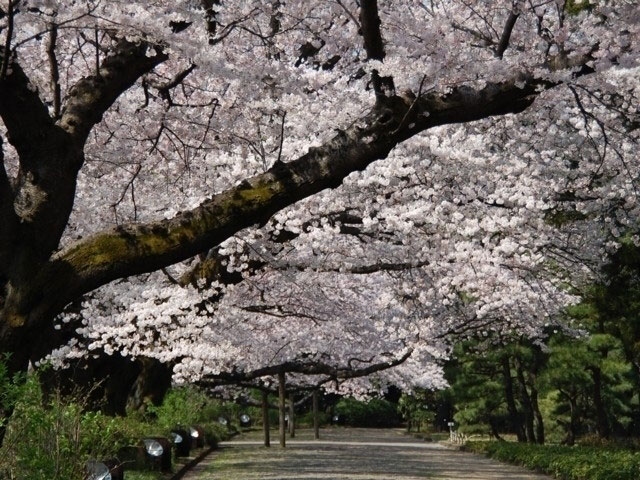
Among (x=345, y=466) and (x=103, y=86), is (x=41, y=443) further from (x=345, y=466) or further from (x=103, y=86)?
(x=345, y=466)

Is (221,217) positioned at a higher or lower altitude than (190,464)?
higher

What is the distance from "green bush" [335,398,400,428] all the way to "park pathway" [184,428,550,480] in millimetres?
27440

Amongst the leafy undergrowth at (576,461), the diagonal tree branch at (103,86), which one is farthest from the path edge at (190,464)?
the diagonal tree branch at (103,86)

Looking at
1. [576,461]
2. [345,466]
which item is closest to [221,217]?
[576,461]

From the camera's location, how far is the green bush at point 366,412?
5547 centimetres

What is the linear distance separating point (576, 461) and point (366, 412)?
3898cm

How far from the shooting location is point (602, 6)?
8.17 m

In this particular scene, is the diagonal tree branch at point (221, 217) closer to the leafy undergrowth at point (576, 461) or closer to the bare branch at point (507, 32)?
the bare branch at point (507, 32)

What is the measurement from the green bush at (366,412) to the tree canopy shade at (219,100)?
148 feet

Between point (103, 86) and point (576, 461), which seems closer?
point (103, 86)

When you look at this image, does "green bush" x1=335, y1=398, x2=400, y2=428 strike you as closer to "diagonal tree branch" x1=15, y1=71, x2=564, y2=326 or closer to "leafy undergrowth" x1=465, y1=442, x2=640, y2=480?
"leafy undergrowth" x1=465, y1=442, x2=640, y2=480

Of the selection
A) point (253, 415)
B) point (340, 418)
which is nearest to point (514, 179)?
point (253, 415)

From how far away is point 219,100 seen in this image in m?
9.66

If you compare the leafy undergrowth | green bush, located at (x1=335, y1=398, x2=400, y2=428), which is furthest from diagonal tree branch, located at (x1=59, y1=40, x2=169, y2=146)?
green bush, located at (x1=335, y1=398, x2=400, y2=428)
